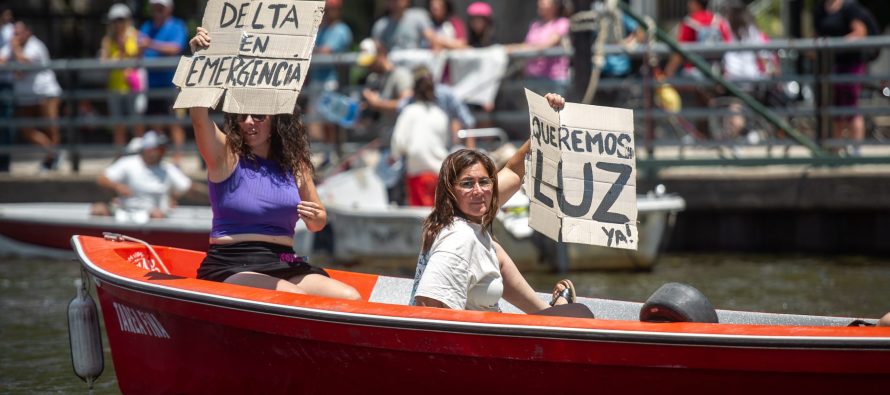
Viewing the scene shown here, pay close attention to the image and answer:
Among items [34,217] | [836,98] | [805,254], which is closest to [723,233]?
[805,254]

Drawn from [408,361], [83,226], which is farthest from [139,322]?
[83,226]

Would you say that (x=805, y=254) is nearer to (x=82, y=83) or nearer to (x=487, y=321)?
(x=487, y=321)

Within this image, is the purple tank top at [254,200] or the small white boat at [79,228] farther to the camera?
the small white boat at [79,228]

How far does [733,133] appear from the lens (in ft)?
47.2

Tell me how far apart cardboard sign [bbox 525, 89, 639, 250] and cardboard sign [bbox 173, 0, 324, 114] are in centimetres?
109

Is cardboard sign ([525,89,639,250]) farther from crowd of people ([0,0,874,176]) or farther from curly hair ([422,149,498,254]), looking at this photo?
crowd of people ([0,0,874,176])

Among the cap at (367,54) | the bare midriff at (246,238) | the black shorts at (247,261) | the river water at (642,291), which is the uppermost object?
the cap at (367,54)

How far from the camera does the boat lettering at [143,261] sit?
730 cm

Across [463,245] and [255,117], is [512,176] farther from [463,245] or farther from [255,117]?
[255,117]

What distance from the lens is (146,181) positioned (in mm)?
12352

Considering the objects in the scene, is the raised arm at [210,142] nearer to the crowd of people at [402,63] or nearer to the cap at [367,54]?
→ the crowd of people at [402,63]

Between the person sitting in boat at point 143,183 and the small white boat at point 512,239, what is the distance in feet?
4.96

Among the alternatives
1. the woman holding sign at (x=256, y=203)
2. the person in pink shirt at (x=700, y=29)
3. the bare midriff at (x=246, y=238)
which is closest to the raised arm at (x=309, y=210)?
the woman holding sign at (x=256, y=203)

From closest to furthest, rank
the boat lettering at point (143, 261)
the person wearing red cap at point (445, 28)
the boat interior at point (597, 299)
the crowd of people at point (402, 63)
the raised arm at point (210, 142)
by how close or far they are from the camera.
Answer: the boat interior at point (597, 299) → the raised arm at point (210, 142) → the boat lettering at point (143, 261) → the crowd of people at point (402, 63) → the person wearing red cap at point (445, 28)
